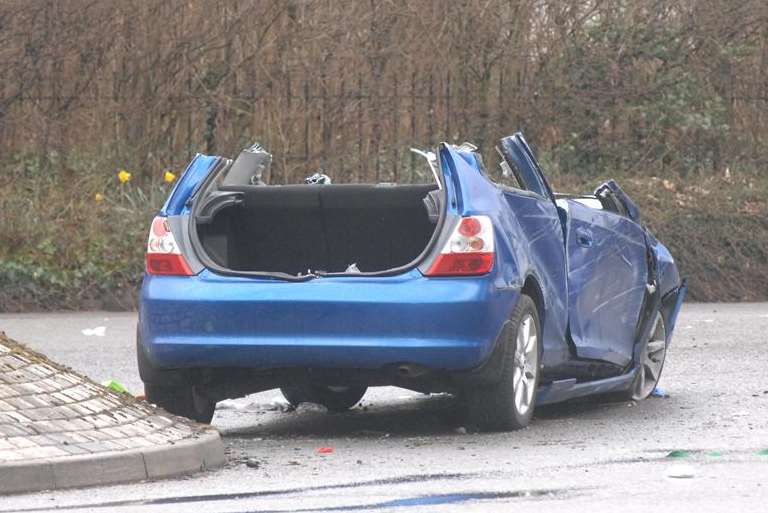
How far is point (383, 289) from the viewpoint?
8.78 metres

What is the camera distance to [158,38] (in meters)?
20.5

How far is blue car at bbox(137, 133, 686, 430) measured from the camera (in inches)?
345

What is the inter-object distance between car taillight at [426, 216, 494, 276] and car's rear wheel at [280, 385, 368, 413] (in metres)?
1.84

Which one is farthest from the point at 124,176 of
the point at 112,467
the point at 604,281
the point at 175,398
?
the point at 112,467

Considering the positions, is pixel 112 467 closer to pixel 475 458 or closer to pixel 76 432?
pixel 76 432

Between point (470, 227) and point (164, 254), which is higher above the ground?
point (470, 227)

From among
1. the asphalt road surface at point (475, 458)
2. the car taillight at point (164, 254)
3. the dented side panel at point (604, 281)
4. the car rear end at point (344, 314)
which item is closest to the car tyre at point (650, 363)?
the asphalt road surface at point (475, 458)

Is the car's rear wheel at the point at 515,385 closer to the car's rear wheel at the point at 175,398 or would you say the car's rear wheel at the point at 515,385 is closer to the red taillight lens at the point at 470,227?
the red taillight lens at the point at 470,227

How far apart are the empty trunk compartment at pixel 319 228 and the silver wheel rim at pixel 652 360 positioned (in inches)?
Answer: 80.9

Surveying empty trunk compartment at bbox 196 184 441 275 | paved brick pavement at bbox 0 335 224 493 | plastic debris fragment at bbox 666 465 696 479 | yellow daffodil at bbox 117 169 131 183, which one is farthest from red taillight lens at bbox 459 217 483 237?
yellow daffodil at bbox 117 169 131 183

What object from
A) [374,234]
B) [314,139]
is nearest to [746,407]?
[374,234]

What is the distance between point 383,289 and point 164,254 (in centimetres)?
113

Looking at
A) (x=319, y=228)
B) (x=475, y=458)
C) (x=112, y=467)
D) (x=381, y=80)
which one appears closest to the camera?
(x=112, y=467)

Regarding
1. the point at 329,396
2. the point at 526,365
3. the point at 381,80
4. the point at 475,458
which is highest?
the point at 381,80
